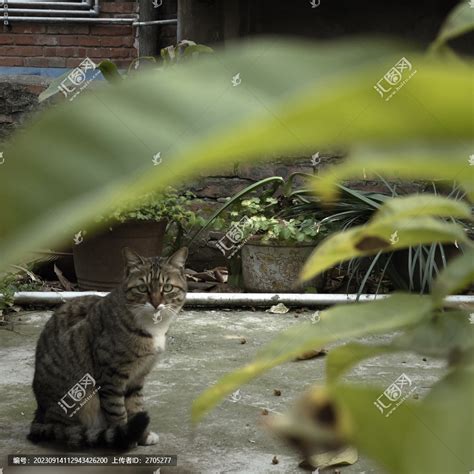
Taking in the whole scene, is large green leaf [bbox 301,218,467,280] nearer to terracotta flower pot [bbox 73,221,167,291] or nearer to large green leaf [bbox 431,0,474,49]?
large green leaf [bbox 431,0,474,49]

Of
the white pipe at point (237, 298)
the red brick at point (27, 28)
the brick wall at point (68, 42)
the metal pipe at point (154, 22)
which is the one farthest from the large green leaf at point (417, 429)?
the red brick at point (27, 28)

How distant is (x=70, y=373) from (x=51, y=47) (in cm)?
373

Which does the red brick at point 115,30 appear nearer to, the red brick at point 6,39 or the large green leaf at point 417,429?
the red brick at point 6,39

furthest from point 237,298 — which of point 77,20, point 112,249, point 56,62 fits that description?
point 77,20

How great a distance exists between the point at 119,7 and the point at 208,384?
3557 mm

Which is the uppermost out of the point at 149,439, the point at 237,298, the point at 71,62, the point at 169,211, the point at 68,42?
the point at 68,42

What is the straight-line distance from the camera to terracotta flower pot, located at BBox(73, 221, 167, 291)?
4147 millimetres

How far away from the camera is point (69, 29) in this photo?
5738 millimetres

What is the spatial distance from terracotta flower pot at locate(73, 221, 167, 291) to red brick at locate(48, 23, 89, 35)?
6.92 feet

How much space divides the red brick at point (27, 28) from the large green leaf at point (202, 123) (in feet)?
19.3

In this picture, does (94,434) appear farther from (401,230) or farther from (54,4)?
(54,4)

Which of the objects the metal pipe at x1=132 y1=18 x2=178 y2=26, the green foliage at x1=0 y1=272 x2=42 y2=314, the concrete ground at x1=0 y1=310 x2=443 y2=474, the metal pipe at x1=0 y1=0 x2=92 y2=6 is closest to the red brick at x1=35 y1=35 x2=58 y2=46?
the metal pipe at x1=0 y1=0 x2=92 y2=6

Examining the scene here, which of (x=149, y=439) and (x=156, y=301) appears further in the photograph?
(x=156, y=301)

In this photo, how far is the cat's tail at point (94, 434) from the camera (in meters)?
2.26
